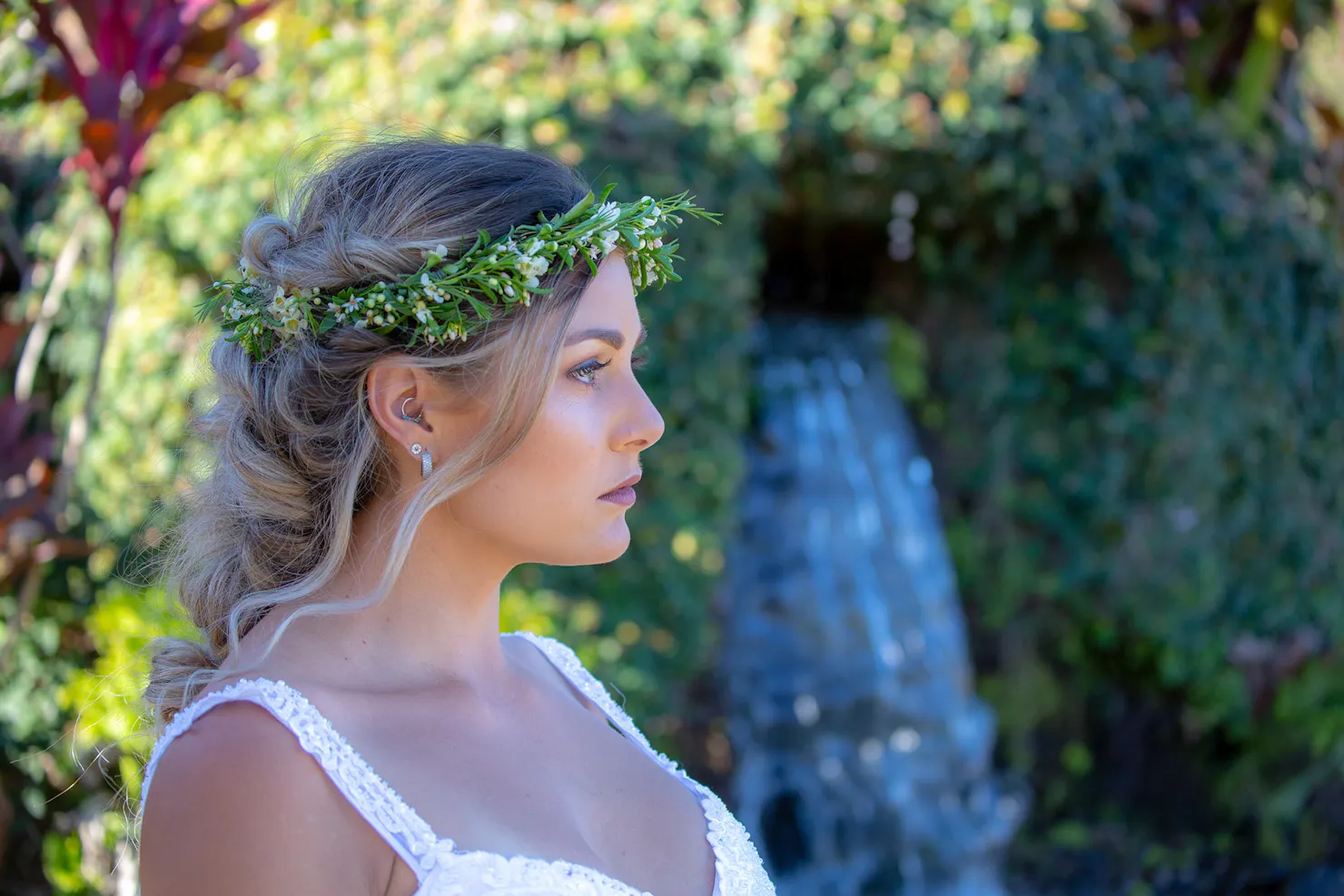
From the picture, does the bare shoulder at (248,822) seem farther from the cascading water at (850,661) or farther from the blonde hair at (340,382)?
the cascading water at (850,661)

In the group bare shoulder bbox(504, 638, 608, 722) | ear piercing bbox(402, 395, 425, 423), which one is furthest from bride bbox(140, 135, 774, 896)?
bare shoulder bbox(504, 638, 608, 722)

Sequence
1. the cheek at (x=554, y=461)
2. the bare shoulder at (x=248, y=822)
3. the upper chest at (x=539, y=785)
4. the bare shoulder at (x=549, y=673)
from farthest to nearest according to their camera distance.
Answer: the bare shoulder at (x=549, y=673), the cheek at (x=554, y=461), the upper chest at (x=539, y=785), the bare shoulder at (x=248, y=822)

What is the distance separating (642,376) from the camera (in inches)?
147

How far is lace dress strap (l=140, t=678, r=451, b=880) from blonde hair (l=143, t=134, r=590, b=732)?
81mm

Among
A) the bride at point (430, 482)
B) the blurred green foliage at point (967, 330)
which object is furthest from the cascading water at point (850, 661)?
the bride at point (430, 482)

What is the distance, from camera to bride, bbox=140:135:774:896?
1418 millimetres

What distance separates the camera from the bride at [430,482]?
142 centimetres

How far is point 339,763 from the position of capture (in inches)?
51.4

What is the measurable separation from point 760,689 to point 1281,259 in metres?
2.59

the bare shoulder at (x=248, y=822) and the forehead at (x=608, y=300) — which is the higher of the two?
the forehead at (x=608, y=300)

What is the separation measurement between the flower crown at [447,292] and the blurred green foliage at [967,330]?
5.50 ft

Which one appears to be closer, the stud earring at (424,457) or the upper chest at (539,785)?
the upper chest at (539,785)

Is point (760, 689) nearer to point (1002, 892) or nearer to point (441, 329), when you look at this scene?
point (1002, 892)

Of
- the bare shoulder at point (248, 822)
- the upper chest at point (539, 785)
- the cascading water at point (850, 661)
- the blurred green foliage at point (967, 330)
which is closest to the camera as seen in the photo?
the bare shoulder at point (248, 822)
